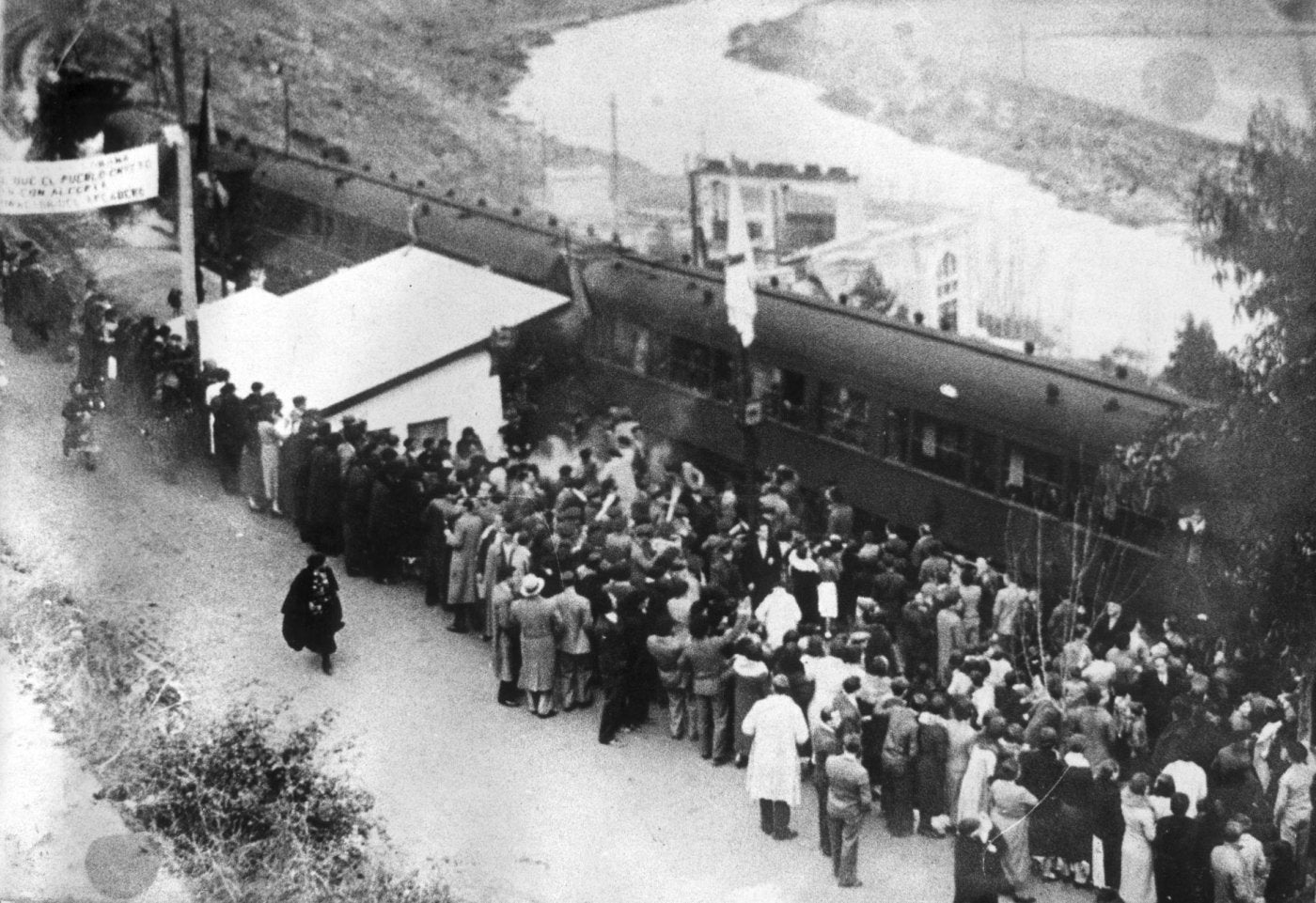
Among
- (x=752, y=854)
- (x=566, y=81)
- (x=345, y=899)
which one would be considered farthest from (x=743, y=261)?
(x=345, y=899)

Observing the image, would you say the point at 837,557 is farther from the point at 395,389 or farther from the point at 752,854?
the point at 395,389

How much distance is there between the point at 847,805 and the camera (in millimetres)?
8336

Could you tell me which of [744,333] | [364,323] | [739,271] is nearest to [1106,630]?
[744,333]

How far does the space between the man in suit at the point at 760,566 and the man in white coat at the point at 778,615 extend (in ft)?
0.86

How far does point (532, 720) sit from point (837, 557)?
78.9 inches

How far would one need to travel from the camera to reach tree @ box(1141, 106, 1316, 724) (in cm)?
873

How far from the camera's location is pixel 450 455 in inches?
427

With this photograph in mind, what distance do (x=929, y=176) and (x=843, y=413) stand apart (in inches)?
75.5

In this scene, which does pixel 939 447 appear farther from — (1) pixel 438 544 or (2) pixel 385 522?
(2) pixel 385 522

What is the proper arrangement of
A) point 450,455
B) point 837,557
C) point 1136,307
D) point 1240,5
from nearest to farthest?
point 1240,5 → point 1136,307 → point 837,557 → point 450,455

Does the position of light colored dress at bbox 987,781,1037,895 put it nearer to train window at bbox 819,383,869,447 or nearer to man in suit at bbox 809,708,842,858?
man in suit at bbox 809,708,842,858

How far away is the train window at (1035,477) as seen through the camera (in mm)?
A: 9906

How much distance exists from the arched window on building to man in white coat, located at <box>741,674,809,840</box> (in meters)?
2.84

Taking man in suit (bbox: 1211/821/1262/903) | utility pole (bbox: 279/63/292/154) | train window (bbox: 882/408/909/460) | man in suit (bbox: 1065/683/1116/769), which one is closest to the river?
train window (bbox: 882/408/909/460)
